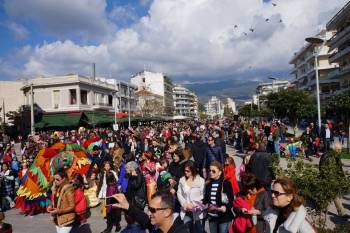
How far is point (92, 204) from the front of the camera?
10.4m

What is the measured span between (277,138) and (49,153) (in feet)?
34.3

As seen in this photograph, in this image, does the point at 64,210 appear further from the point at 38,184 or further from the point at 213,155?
the point at 38,184

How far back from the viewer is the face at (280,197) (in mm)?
3482

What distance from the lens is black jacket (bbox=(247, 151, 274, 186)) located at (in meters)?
7.63

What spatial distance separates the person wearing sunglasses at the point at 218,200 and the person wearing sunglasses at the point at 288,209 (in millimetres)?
1481

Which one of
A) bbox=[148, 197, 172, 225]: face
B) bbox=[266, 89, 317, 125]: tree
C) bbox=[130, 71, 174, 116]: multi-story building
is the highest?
bbox=[130, 71, 174, 116]: multi-story building

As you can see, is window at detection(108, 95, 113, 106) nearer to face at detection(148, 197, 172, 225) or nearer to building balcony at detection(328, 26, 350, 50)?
building balcony at detection(328, 26, 350, 50)

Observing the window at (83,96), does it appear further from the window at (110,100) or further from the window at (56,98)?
the window at (110,100)

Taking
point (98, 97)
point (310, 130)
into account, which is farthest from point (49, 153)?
point (98, 97)

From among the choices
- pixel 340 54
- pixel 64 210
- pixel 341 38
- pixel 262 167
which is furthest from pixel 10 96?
pixel 64 210

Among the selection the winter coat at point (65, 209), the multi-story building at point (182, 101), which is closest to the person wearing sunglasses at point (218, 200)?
the winter coat at point (65, 209)

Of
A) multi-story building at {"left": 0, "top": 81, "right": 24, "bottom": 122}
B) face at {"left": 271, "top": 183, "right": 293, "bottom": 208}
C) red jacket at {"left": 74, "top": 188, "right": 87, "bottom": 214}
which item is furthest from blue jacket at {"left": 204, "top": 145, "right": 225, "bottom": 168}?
multi-story building at {"left": 0, "top": 81, "right": 24, "bottom": 122}

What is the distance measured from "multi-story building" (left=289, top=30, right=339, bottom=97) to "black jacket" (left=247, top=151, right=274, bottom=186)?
46.1m

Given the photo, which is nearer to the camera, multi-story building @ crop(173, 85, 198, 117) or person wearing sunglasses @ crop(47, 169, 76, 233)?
person wearing sunglasses @ crop(47, 169, 76, 233)
